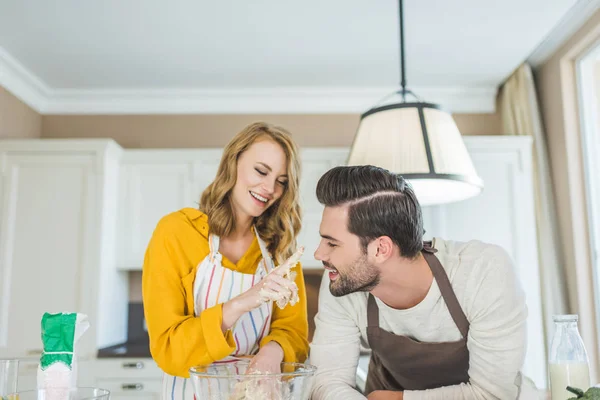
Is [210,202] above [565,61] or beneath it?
beneath

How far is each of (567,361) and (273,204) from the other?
3.00ft

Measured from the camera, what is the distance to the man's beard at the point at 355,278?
53.7 inches

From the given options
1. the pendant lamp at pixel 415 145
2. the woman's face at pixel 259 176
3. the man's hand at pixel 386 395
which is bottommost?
the man's hand at pixel 386 395

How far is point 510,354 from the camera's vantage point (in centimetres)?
132

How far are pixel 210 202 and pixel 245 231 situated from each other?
0.14 m

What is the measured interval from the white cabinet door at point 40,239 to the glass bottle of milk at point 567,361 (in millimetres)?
2949

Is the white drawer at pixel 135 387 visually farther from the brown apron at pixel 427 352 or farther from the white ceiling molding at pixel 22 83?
the brown apron at pixel 427 352

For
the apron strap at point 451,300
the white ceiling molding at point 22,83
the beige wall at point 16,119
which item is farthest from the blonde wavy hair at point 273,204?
the beige wall at point 16,119

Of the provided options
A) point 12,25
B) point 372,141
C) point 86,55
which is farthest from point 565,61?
point 12,25

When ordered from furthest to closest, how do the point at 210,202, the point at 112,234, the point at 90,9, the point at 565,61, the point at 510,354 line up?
the point at 112,234 → the point at 565,61 → the point at 90,9 → the point at 210,202 → the point at 510,354

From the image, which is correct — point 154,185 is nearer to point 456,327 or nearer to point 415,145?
point 415,145

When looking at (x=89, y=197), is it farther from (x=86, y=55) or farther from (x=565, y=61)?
(x=565, y=61)

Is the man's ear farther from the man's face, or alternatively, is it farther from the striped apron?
the striped apron

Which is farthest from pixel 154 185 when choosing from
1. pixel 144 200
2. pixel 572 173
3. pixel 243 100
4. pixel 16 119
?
pixel 572 173
